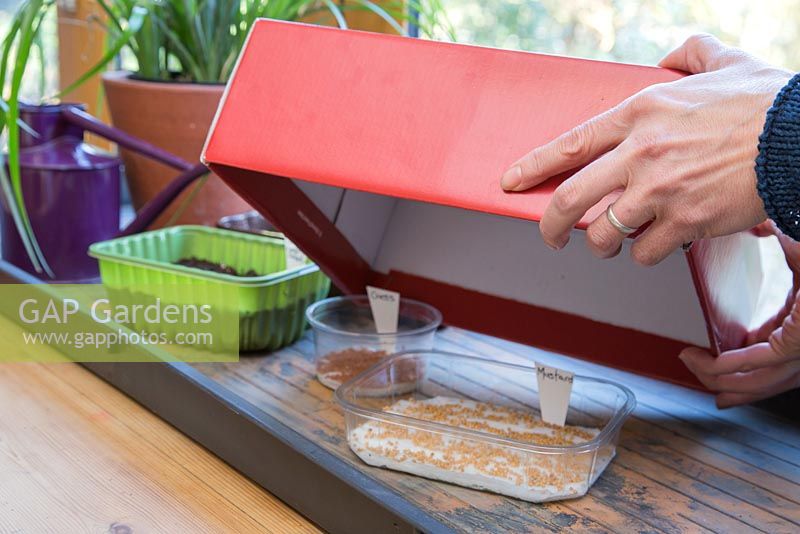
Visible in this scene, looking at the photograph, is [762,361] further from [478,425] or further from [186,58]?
[186,58]

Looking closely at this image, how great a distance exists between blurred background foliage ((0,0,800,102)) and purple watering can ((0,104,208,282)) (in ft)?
1.79

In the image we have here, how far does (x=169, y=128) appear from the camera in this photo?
127 centimetres

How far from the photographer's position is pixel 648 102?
1.97ft

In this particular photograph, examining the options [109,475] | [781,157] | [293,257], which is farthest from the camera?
[293,257]

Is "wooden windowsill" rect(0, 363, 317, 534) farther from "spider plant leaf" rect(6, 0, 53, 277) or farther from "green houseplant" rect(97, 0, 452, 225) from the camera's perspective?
"green houseplant" rect(97, 0, 452, 225)

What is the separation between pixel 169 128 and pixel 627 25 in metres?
0.70

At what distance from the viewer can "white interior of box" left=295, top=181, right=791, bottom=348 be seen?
90cm

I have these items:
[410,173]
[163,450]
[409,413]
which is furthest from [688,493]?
[163,450]

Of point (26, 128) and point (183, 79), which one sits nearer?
point (26, 128)

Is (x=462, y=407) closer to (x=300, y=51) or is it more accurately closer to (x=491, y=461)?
(x=491, y=461)

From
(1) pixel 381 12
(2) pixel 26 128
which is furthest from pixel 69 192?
(1) pixel 381 12

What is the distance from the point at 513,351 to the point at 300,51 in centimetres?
48

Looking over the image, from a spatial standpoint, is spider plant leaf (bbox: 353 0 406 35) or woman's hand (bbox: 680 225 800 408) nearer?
woman's hand (bbox: 680 225 800 408)

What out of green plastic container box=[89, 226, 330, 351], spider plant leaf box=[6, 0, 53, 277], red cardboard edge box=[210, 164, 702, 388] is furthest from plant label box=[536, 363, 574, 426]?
spider plant leaf box=[6, 0, 53, 277]
